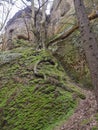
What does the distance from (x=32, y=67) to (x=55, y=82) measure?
2.04 metres

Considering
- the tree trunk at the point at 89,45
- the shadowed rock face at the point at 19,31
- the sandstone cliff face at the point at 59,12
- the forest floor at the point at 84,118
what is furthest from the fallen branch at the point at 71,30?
the shadowed rock face at the point at 19,31

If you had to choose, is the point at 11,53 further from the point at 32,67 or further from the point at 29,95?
the point at 29,95

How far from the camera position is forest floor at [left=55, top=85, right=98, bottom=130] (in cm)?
672

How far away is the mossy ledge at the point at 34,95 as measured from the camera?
27.9ft

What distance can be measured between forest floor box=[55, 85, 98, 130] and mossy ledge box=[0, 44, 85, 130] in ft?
1.19

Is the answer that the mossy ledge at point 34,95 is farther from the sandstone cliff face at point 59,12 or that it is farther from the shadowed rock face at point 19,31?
the shadowed rock face at point 19,31

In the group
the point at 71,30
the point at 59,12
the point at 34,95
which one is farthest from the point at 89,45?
the point at 59,12

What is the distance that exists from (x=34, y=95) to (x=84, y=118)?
9.62ft

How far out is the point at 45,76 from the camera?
418 inches

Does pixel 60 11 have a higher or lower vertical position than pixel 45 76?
higher

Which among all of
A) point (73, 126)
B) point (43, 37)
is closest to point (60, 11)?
point (43, 37)

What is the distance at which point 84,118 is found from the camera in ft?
23.9

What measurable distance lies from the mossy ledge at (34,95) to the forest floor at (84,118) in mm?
362

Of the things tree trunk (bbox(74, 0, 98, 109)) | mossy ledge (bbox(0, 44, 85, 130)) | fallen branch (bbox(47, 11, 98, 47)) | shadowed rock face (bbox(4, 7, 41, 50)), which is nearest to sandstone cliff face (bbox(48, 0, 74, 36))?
shadowed rock face (bbox(4, 7, 41, 50))
